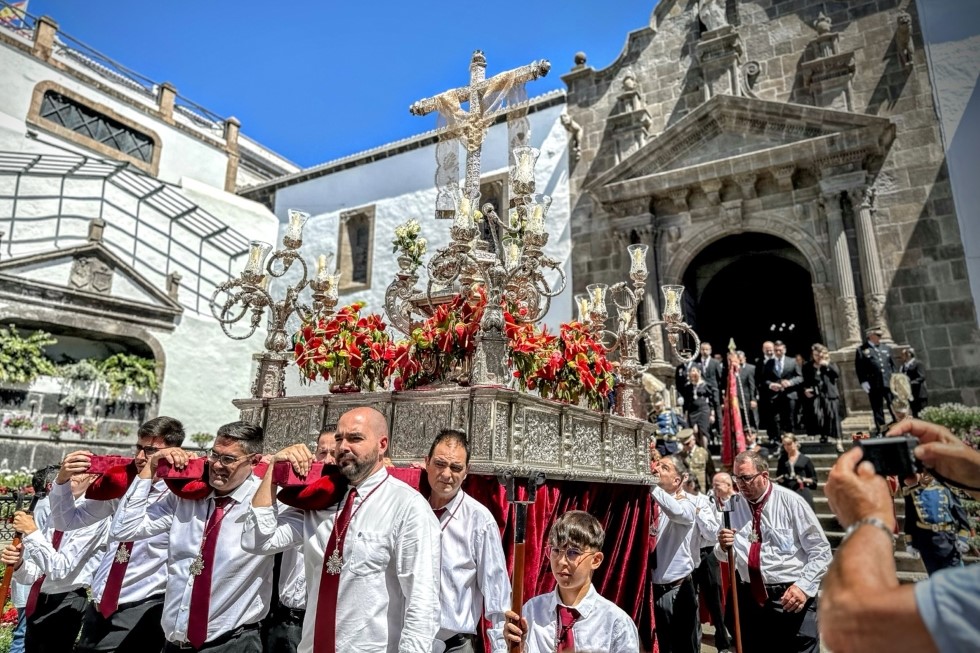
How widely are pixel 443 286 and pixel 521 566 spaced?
3877mm

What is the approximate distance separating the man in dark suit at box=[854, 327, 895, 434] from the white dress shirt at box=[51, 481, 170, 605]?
9.56 m

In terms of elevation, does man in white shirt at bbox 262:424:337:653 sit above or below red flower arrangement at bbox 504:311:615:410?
below

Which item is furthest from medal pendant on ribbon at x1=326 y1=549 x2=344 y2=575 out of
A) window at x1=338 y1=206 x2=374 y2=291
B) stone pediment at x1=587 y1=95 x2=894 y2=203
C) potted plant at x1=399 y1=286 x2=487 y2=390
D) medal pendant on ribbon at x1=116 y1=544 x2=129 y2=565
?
window at x1=338 y1=206 x2=374 y2=291

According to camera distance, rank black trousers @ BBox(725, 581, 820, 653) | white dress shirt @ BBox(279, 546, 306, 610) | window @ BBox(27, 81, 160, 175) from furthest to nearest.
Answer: window @ BBox(27, 81, 160, 175), black trousers @ BBox(725, 581, 820, 653), white dress shirt @ BBox(279, 546, 306, 610)

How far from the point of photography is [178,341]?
1747 centimetres

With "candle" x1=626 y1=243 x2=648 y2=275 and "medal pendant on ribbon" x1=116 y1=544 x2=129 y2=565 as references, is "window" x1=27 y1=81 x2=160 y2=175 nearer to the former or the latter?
"candle" x1=626 y1=243 x2=648 y2=275

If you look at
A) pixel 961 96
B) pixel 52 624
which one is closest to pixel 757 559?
pixel 52 624

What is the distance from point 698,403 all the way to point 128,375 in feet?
48.1

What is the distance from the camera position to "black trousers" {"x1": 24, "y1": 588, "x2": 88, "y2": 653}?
391 cm

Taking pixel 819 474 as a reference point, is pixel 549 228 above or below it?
above

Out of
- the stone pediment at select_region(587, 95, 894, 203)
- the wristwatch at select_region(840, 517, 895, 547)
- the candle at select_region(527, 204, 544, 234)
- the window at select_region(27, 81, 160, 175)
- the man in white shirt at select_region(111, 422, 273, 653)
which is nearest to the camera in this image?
the wristwatch at select_region(840, 517, 895, 547)

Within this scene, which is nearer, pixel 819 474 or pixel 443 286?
pixel 443 286

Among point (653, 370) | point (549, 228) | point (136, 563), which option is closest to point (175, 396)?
point (549, 228)

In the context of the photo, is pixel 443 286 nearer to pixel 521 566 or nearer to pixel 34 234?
pixel 521 566
